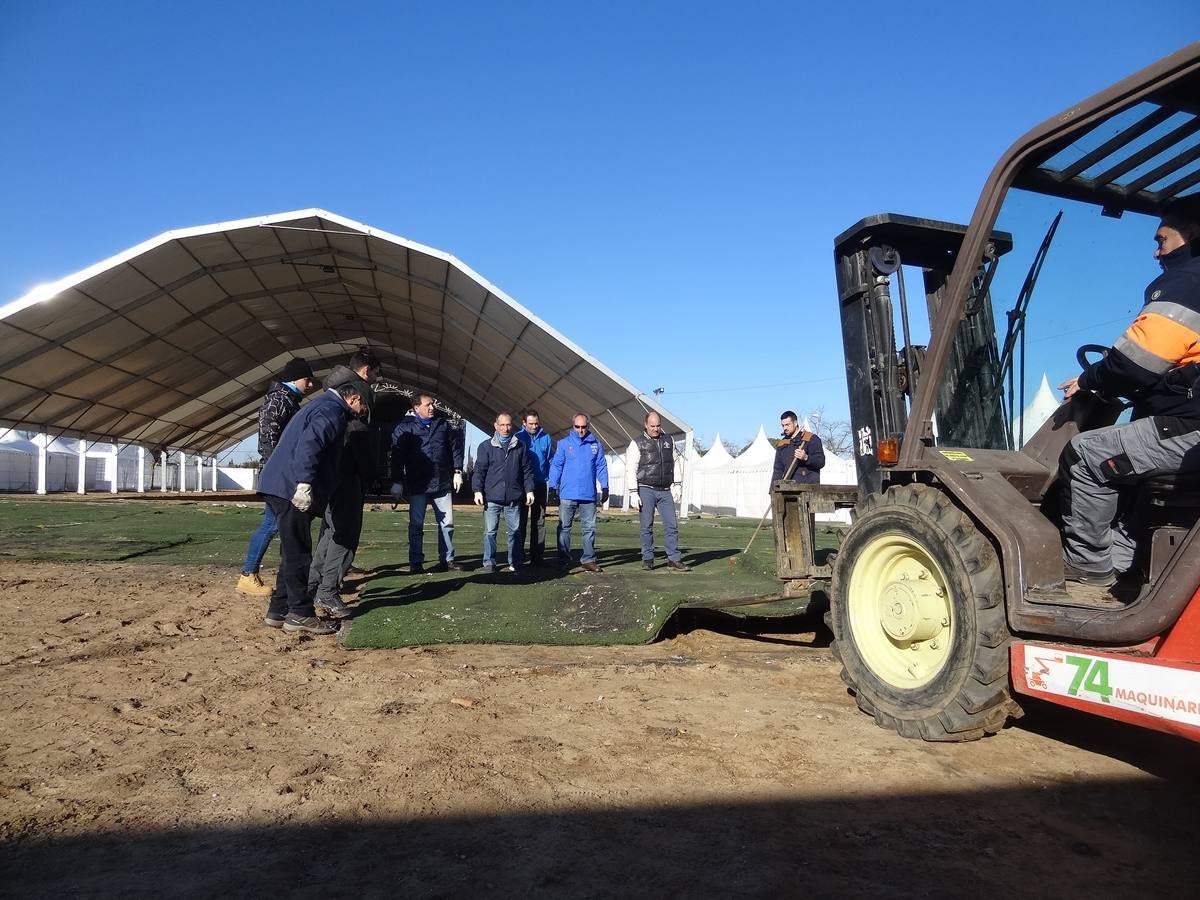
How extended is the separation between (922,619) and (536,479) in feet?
19.7

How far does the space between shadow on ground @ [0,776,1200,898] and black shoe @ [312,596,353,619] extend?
11.7ft

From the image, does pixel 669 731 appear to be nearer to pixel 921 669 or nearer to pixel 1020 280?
pixel 921 669

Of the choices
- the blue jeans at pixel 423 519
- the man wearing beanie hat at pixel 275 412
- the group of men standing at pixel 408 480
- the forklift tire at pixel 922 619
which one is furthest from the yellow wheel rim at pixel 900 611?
the blue jeans at pixel 423 519

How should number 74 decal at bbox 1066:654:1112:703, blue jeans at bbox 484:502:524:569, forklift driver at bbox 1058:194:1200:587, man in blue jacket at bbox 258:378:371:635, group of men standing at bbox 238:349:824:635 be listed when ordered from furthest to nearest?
blue jeans at bbox 484:502:524:569, group of men standing at bbox 238:349:824:635, man in blue jacket at bbox 258:378:371:635, forklift driver at bbox 1058:194:1200:587, number 74 decal at bbox 1066:654:1112:703

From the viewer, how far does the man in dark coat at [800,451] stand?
9016 mm

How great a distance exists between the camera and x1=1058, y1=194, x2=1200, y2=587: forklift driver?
113 inches

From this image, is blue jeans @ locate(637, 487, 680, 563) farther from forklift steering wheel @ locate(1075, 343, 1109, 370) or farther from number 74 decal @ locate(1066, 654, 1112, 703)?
number 74 decal @ locate(1066, 654, 1112, 703)

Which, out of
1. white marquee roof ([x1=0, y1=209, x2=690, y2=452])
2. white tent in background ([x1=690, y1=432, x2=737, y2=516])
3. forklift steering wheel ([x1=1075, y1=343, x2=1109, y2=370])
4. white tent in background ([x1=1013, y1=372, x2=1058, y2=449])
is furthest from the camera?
white tent in background ([x1=690, y1=432, x2=737, y2=516])

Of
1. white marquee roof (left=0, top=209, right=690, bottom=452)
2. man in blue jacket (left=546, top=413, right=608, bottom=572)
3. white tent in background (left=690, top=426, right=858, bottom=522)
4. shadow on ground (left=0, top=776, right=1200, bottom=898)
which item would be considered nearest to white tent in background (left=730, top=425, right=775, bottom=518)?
white tent in background (left=690, top=426, right=858, bottom=522)

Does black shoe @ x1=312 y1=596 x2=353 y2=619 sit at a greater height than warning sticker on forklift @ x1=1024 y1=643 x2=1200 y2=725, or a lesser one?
lesser

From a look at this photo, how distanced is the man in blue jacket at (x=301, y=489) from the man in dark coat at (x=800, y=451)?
4897mm

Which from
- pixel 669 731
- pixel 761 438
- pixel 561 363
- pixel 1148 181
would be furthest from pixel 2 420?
pixel 1148 181

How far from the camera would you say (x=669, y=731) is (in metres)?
3.63

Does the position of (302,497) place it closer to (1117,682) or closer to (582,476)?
(582,476)
